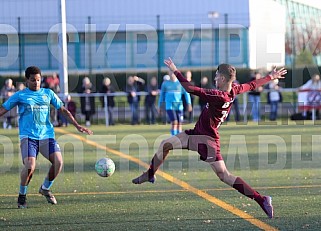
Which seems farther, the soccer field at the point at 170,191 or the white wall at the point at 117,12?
the white wall at the point at 117,12

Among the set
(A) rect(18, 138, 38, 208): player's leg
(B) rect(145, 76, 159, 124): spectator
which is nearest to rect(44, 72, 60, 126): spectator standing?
(B) rect(145, 76, 159, 124): spectator

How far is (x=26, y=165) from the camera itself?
10.1 m

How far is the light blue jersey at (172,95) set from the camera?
2003 centimetres

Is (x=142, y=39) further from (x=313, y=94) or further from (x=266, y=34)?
(x=313, y=94)

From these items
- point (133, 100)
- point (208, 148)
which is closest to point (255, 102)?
point (133, 100)

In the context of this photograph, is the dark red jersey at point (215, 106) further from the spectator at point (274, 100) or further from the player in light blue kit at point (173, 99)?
the spectator at point (274, 100)

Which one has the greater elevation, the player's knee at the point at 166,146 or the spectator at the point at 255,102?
the player's knee at the point at 166,146

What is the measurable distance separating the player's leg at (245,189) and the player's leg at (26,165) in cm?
243

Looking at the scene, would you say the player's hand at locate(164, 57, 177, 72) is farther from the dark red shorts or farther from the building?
the building

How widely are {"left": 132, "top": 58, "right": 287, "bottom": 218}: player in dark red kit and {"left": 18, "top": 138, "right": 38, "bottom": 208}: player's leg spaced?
1723mm

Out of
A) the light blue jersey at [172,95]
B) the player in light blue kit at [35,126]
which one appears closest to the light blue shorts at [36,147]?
the player in light blue kit at [35,126]

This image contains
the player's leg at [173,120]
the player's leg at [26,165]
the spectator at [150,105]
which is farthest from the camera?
the spectator at [150,105]

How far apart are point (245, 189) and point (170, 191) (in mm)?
2519

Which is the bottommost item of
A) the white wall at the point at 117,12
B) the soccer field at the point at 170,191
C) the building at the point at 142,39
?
the soccer field at the point at 170,191
